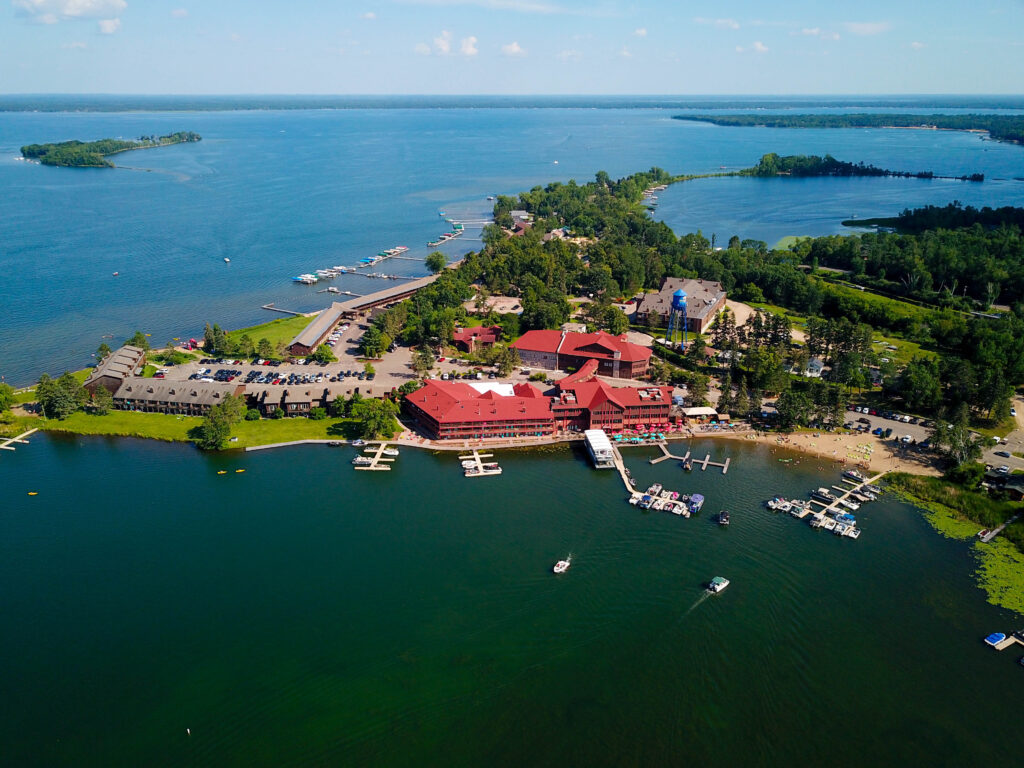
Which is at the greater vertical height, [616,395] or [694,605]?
[616,395]

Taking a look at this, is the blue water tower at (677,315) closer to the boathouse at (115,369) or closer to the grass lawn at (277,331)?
the grass lawn at (277,331)

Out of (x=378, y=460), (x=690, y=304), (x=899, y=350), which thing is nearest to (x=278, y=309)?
(x=378, y=460)

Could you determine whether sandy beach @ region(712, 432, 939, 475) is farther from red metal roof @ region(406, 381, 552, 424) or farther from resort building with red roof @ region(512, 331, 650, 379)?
red metal roof @ region(406, 381, 552, 424)

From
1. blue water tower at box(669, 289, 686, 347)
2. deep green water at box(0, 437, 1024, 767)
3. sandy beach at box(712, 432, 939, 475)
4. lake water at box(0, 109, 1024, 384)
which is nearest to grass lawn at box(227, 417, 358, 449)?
deep green water at box(0, 437, 1024, 767)

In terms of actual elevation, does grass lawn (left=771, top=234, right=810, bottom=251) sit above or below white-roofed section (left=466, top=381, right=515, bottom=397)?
above

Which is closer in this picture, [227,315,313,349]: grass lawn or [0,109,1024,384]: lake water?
[227,315,313,349]: grass lawn

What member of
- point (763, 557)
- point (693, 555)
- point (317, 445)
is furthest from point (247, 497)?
point (763, 557)

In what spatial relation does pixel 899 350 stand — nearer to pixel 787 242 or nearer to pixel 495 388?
pixel 495 388
